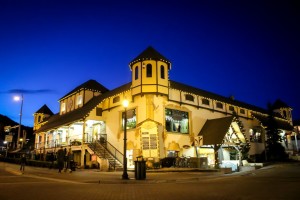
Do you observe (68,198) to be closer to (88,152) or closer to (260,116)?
(88,152)

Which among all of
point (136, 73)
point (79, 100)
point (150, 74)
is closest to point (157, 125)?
point (150, 74)

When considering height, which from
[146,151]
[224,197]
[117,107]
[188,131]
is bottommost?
[224,197]

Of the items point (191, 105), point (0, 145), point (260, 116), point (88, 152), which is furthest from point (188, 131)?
point (0, 145)

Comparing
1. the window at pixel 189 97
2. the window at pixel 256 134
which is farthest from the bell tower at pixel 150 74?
the window at pixel 256 134

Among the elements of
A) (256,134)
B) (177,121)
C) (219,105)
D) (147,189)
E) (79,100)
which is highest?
(79,100)

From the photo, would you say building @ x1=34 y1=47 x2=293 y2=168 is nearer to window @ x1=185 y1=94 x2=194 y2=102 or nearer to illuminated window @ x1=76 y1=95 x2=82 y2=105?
window @ x1=185 y1=94 x2=194 y2=102

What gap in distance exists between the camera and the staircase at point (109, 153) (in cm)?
2632

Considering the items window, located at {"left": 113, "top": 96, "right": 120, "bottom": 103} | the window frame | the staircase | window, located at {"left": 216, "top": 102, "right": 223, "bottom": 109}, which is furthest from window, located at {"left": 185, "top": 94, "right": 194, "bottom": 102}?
the staircase

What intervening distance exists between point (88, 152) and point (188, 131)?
442 inches

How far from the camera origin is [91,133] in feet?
114

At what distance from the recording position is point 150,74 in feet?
89.7

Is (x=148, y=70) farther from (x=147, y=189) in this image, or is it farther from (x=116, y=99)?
(x=147, y=189)

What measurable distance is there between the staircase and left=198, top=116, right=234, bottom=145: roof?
9.26 metres

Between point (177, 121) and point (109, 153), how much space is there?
8.09 metres
